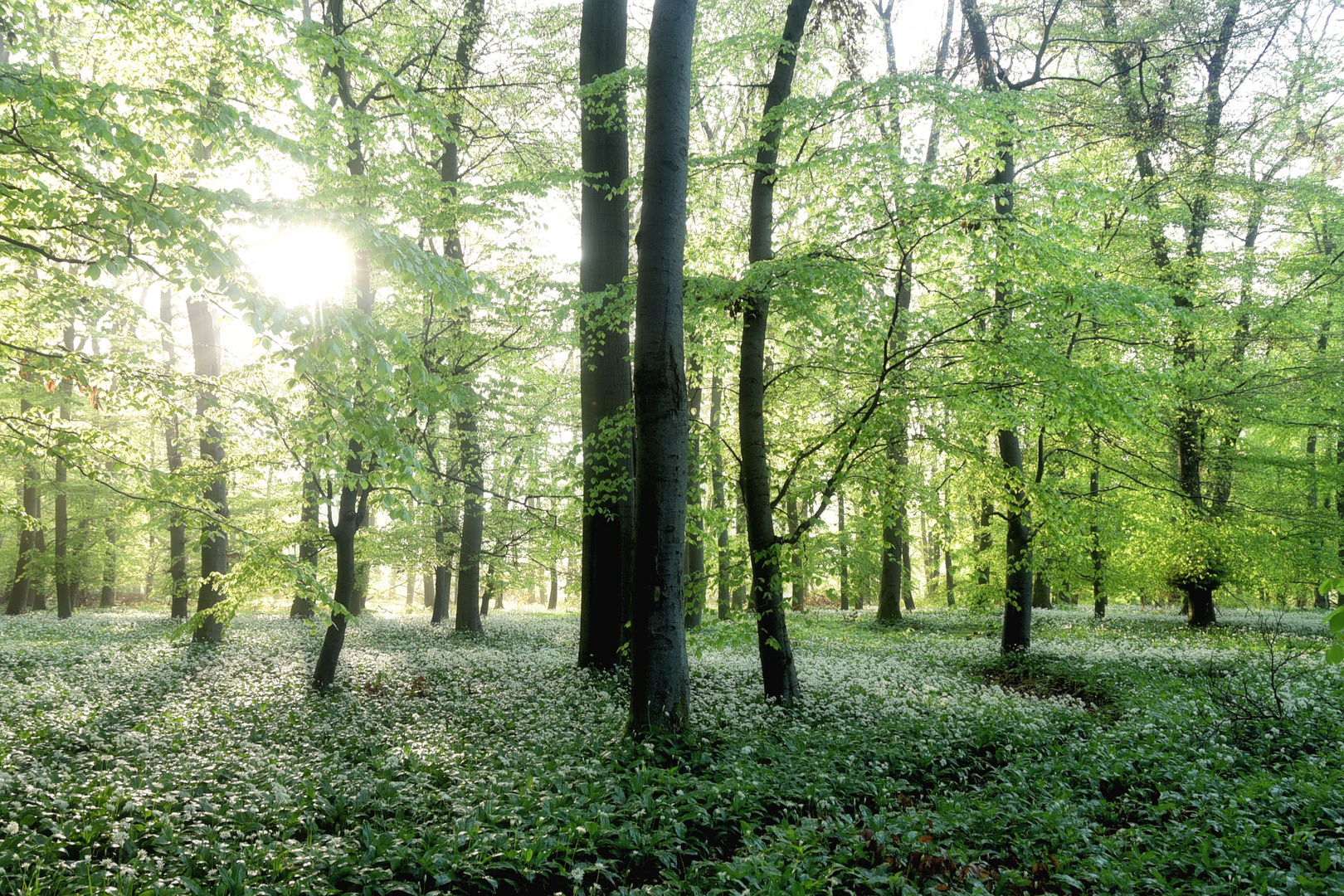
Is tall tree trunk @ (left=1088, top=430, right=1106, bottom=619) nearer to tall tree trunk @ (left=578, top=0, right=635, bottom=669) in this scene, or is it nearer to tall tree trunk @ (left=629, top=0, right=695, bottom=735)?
tall tree trunk @ (left=578, top=0, right=635, bottom=669)

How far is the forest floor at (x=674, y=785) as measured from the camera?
421 cm

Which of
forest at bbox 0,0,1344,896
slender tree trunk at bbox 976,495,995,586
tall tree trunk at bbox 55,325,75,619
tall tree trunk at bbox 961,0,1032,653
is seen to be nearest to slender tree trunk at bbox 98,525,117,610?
tall tree trunk at bbox 55,325,75,619

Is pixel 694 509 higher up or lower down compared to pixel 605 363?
lower down

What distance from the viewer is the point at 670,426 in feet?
22.0

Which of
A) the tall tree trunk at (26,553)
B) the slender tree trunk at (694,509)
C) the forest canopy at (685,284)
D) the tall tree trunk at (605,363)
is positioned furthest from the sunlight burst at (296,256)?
the tall tree trunk at (26,553)

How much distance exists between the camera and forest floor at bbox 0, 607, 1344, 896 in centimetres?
421

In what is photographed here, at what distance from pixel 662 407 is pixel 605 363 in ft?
13.5

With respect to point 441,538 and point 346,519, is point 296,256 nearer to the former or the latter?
point 346,519

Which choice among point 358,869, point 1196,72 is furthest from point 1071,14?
point 358,869

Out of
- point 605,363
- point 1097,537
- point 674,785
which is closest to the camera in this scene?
point 674,785

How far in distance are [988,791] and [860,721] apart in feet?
7.33

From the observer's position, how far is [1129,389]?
9.22 meters

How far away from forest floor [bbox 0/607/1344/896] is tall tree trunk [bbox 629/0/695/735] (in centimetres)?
74

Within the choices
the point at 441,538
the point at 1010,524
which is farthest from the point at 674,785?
the point at 441,538
